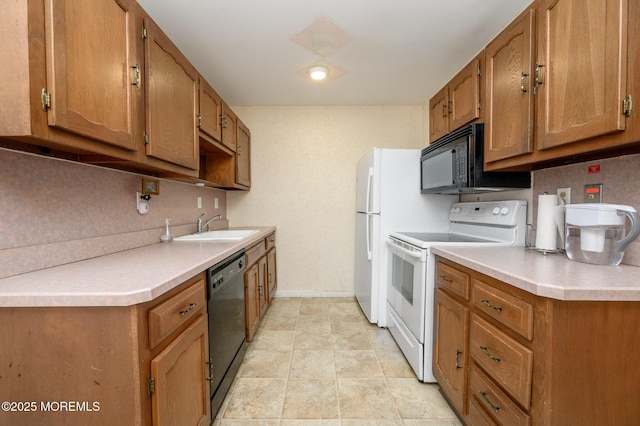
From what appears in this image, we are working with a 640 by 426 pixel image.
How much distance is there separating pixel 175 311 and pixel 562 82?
6.03 ft

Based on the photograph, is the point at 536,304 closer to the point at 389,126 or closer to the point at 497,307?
the point at 497,307

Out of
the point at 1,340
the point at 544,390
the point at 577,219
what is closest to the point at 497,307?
the point at 544,390

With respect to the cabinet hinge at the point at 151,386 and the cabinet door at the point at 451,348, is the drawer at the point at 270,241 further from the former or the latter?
the cabinet hinge at the point at 151,386

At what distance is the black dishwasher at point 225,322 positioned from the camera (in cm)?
137

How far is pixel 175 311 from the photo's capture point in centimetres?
101

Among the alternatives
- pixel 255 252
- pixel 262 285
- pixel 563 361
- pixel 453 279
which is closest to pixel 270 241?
pixel 262 285

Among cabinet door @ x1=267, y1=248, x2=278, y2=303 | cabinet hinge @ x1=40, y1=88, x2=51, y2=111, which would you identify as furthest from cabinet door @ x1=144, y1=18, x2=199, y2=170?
cabinet door @ x1=267, y1=248, x2=278, y2=303

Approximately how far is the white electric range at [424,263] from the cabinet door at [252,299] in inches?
45.5

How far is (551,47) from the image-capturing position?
120 cm

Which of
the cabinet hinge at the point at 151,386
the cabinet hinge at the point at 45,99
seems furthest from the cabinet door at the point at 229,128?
the cabinet hinge at the point at 151,386

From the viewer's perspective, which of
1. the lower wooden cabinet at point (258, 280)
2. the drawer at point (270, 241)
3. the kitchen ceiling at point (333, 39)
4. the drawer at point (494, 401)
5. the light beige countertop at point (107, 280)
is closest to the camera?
the light beige countertop at point (107, 280)

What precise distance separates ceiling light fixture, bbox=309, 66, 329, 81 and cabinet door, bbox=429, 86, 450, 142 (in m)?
0.96

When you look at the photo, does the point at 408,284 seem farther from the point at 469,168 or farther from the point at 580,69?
the point at 580,69

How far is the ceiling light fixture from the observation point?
232 centimetres
